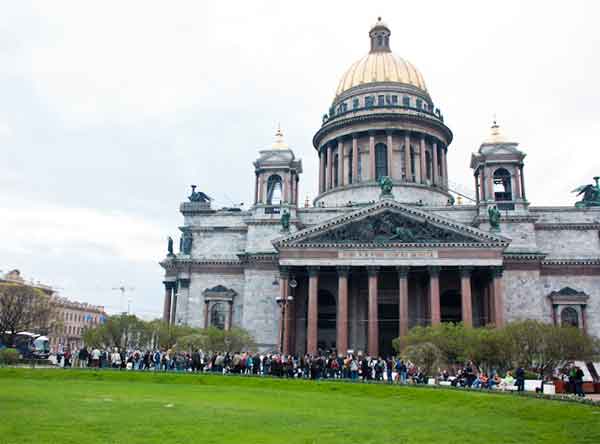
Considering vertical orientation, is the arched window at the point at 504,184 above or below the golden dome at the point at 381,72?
below

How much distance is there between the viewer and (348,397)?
2438 centimetres

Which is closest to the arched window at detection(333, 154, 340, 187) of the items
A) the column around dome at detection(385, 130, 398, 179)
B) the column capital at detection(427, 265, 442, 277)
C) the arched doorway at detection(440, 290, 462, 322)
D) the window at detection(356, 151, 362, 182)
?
the window at detection(356, 151, 362, 182)

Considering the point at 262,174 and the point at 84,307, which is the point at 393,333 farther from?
the point at 84,307

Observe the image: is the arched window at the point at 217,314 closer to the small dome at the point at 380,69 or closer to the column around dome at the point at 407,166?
the column around dome at the point at 407,166

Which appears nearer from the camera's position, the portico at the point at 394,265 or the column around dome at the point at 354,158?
the portico at the point at 394,265

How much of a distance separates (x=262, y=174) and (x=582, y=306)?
29859 mm

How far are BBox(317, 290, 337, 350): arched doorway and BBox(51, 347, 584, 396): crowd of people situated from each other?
11961mm

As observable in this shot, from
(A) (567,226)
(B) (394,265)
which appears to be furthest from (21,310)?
(A) (567,226)

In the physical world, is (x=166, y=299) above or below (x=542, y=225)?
below

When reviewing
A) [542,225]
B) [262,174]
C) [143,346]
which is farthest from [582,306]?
[143,346]

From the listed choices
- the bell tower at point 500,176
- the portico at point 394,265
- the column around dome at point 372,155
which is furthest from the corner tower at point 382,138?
the portico at point 394,265

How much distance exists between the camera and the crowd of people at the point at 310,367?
30.7 meters

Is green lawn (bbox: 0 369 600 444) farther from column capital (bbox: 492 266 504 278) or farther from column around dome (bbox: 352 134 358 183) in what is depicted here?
column around dome (bbox: 352 134 358 183)

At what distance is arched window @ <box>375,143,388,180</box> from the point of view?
204 ft
